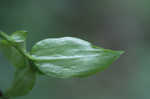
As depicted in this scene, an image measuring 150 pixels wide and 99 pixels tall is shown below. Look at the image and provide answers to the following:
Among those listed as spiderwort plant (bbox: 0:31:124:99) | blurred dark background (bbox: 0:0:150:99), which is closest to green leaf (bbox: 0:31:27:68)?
spiderwort plant (bbox: 0:31:124:99)

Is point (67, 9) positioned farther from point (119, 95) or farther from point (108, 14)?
point (119, 95)

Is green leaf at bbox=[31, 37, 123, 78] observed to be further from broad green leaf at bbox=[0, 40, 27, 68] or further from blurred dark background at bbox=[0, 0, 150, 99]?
blurred dark background at bbox=[0, 0, 150, 99]

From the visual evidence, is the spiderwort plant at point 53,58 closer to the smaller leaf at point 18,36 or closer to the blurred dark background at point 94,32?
the smaller leaf at point 18,36

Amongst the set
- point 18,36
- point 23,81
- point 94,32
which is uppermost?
point 18,36

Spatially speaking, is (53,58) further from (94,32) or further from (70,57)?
(94,32)

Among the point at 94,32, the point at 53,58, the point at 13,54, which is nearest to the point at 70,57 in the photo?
the point at 53,58

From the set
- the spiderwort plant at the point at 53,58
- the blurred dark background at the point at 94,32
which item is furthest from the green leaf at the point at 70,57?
the blurred dark background at the point at 94,32
